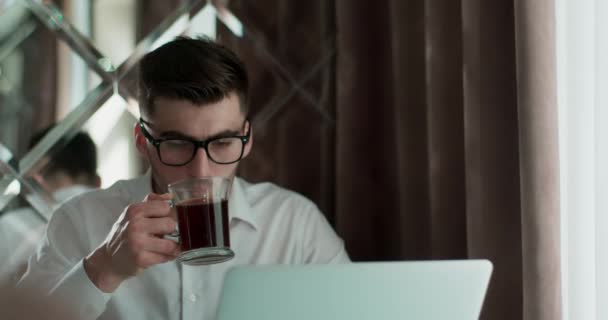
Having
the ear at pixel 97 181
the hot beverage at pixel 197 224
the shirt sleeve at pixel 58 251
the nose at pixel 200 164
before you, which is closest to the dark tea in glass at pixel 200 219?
the hot beverage at pixel 197 224

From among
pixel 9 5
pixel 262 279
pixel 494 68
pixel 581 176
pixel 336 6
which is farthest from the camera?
pixel 336 6

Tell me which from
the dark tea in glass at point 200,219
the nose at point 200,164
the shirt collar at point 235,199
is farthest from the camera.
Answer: the shirt collar at point 235,199

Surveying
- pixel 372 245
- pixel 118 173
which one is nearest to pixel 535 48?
pixel 372 245

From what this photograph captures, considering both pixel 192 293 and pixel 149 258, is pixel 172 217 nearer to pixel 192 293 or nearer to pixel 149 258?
pixel 149 258

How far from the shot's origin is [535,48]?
1.43 meters

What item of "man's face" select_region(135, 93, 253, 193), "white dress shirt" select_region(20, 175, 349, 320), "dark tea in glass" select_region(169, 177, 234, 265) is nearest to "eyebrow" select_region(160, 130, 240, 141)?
"man's face" select_region(135, 93, 253, 193)

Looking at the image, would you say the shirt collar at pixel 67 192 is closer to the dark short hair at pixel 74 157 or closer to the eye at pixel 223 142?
the dark short hair at pixel 74 157

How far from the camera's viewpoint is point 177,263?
1.80 m

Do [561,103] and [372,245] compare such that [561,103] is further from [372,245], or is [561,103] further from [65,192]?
[65,192]

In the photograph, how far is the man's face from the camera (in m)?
1.63

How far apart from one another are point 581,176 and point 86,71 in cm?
135

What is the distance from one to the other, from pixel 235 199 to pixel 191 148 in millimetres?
261

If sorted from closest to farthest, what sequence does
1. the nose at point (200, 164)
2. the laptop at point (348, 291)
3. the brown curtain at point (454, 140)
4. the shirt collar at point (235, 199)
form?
the laptop at point (348, 291)
the brown curtain at point (454, 140)
the nose at point (200, 164)
the shirt collar at point (235, 199)

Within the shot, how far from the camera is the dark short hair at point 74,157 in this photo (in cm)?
208
